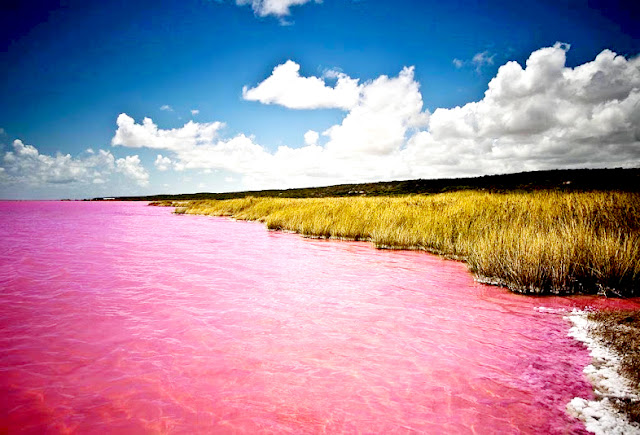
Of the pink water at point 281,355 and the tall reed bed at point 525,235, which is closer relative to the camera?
the pink water at point 281,355

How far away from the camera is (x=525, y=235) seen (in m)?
6.09

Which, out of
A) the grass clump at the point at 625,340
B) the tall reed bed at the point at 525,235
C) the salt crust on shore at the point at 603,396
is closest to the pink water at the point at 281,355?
the salt crust on shore at the point at 603,396

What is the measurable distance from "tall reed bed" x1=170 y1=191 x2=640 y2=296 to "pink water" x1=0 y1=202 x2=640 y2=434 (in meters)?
0.47

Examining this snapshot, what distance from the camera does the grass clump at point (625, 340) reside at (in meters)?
2.37

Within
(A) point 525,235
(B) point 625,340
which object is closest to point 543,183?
(A) point 525,235

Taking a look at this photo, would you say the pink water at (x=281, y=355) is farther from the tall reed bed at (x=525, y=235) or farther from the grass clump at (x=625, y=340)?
the tall reed bed at (x=525, y=235)

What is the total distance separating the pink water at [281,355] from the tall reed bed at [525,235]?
47 centimetres

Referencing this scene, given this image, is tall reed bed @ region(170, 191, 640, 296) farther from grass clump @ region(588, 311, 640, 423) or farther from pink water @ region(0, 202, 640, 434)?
grass clump @ region(588, 311, 640, 423)

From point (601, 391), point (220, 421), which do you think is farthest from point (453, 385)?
point (220, 421)

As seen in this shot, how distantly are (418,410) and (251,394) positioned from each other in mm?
1303

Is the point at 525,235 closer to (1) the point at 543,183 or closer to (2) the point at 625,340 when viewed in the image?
(2) the point at 625,340

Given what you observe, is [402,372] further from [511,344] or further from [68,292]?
[68,292]

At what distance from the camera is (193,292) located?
546cm

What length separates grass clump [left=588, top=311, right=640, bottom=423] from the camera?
2.37m
